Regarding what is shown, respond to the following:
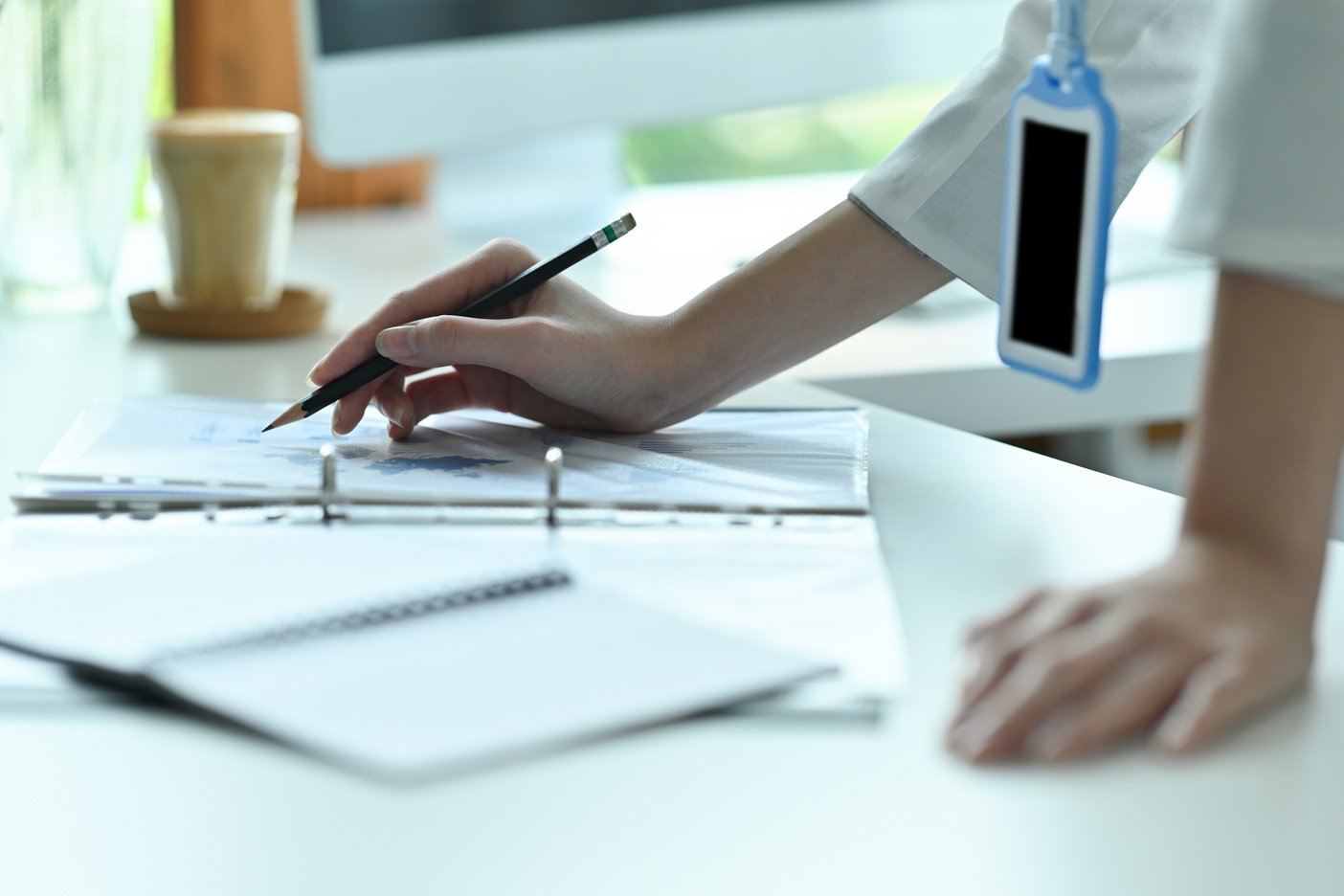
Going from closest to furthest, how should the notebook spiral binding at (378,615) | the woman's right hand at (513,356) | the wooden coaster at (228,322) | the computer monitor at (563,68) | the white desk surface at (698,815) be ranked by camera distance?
the white desk surface at (698,815), the notebook spiral binding at (378,615), the woman's right hand at (513,356), the wooden coaster at (228,322), the computer monitor at (563,68)

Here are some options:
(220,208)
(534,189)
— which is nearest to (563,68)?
(534,189)

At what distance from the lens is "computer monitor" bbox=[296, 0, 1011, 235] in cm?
128

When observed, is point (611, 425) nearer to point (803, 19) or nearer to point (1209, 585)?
point (1209, 585)

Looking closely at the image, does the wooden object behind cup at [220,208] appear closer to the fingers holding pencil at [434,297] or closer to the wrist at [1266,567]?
the fingers holding pencil at [434,297]

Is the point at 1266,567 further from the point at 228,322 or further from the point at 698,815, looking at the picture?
the point at 228,322

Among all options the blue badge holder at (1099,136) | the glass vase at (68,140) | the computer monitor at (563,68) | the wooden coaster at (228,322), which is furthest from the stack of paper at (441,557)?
the computer monitor at (563,68)

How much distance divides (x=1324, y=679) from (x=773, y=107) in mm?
1066

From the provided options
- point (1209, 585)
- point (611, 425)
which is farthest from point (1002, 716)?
point (611, 425)

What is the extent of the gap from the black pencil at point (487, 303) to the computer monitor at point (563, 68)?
0.51m

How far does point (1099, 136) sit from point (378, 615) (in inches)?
11.1

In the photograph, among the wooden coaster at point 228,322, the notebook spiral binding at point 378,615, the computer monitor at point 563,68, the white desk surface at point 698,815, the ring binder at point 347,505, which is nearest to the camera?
the white desk surface at point 698,815

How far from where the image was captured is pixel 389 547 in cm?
61

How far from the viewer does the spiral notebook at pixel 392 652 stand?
0.44m

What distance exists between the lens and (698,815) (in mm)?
417
